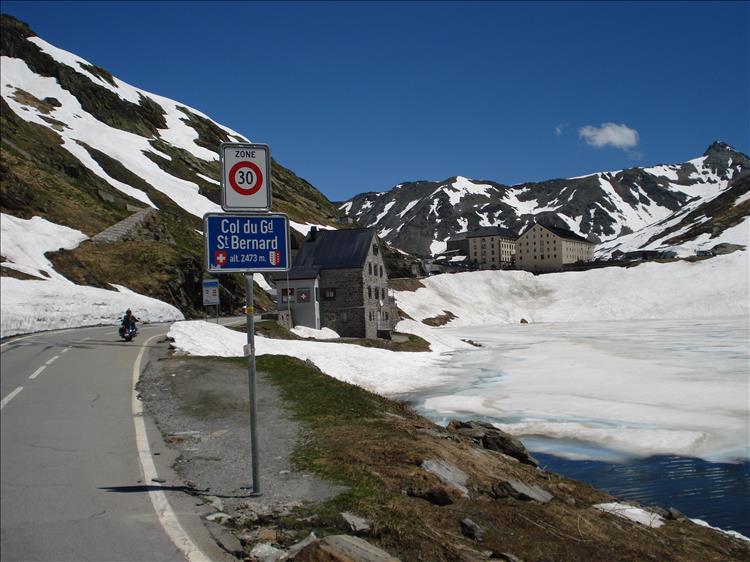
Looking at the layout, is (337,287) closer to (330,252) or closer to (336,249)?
(330,252)

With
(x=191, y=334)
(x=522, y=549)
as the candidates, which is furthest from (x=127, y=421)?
(x=191, y=334)

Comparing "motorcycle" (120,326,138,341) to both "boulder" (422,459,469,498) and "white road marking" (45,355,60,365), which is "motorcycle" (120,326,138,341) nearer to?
"white road marking" (45,355,60,365)

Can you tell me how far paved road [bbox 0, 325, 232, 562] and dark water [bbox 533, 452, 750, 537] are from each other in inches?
470

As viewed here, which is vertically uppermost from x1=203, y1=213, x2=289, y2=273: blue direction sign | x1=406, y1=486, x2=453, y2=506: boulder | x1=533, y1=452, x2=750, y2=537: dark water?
x1=203, y1=213, x2=289, y2=273: blue direction sign

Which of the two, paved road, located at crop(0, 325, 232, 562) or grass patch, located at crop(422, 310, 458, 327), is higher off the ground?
grass patch, located at crop(422, 310, 458, 327)

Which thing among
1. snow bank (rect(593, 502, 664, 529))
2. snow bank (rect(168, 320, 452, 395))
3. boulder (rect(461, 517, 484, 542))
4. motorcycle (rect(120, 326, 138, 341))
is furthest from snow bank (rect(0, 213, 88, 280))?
boulder (rect(461, 517, 484, 542))

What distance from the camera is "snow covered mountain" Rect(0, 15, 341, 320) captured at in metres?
47.9

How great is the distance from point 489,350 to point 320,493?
5098 cm

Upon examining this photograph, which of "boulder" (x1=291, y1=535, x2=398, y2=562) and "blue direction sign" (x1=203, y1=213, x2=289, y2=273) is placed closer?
"boulder" (x1=291, y1=535, x2=398, y2=562)

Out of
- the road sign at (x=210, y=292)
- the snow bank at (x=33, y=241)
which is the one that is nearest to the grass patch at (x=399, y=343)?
the road sign at (x=210, y=292)

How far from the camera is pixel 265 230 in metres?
8.38

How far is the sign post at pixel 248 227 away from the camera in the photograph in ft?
26.7

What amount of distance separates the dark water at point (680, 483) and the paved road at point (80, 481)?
39.2 ft

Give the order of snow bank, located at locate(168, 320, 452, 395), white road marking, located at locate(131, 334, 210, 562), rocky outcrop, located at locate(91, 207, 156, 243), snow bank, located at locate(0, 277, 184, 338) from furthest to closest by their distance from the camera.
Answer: rocky outcrop, located at locate(91, 207, 156, 243)
snow bank, located at locate(0, 277, 184, 338)
snow bank, located at locate(168, 320, 452, 395)
white road marking, located at locate(131, 334, 210, 562)
